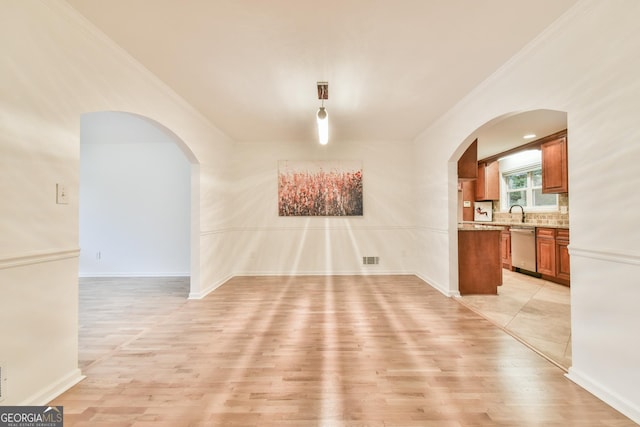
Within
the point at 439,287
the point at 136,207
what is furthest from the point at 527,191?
the point at 136,207

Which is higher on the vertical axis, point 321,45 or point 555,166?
point 321,45

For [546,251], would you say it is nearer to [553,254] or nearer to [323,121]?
[553,254]

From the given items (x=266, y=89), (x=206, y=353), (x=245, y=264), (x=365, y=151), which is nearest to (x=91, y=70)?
(x=266, y=89)

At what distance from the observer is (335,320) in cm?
275

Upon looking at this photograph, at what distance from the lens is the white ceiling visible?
1.71 m

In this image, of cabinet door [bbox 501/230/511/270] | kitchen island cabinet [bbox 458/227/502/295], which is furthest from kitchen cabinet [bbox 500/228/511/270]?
kitchen island cabinet [bbox 458/227/502/295]

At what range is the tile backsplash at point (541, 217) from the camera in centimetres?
454

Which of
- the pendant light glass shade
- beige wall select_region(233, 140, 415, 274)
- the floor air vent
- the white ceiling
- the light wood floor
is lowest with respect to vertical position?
the light wood floor

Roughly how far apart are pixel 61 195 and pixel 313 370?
218cm

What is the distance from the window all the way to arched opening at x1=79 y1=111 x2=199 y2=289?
7.35 metres

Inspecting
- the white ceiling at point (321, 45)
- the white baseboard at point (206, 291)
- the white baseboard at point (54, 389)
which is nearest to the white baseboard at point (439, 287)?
the white ceiling at point (321, 45)

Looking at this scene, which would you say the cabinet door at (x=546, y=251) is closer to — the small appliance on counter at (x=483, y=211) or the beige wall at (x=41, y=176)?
the small appliance on counter at (x=483, y=211)

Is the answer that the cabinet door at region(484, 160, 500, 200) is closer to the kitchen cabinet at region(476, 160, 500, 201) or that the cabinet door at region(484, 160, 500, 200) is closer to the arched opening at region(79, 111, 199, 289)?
the kitchen cabinet at region(476, 160, 500, 201)

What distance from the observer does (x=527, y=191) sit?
5.58 metres
